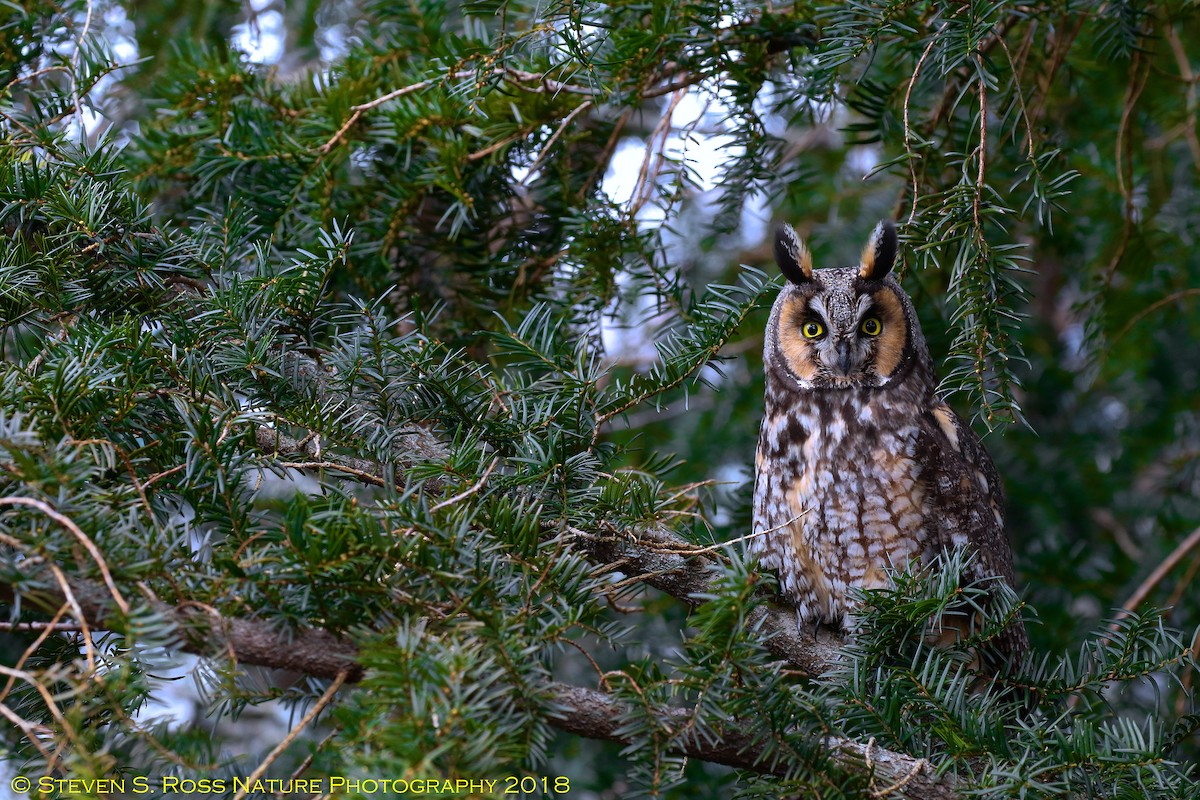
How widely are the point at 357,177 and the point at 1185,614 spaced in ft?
9.70

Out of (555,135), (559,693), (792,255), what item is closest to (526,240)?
(555,135)

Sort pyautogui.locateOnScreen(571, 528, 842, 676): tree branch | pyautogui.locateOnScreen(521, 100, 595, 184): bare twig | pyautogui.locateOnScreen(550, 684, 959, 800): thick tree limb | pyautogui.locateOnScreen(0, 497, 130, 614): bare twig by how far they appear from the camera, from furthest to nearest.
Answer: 1. pyautogui.locateOnScreen(521, 100, 595, 184): bare twig
2. pyautogui.locateOnScreen(571, 528, 842, 676): tree branch
3. pyautogui.locateOnScreen(550, 684, 959, 800): thick tree limb
4. pyautogui.locateOnScreen(0, 497, 130, 614): bare twig

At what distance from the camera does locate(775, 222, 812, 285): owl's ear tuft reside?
222 centimetres

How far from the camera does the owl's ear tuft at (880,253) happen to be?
212 centimetres

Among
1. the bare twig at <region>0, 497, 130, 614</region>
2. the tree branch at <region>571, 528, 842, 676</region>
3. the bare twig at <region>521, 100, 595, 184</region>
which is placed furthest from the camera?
the bare twig at <region>521, 100, 595, 184</region>

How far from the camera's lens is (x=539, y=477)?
1378 millimetres

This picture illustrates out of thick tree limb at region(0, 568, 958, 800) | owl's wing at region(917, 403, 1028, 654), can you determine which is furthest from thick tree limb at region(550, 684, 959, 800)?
owl's wing at region(917, 403, 1028, 654)

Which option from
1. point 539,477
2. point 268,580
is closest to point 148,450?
Result: point 268,580

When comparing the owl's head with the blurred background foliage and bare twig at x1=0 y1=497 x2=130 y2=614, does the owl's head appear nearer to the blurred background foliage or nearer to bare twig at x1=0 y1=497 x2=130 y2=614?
the blurred background foliage

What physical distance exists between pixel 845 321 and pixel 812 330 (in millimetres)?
110

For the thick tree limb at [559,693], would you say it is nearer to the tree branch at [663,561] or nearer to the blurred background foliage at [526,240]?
the blurred background foliage at [526,240]

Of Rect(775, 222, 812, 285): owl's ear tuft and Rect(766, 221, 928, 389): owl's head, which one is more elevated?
Rect(775, 222, 812, 285): owl's ear tuft

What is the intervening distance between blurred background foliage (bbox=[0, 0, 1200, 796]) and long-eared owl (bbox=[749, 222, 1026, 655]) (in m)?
0.16

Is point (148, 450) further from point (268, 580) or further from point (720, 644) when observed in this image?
point (720, 644)
